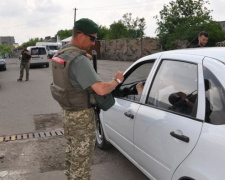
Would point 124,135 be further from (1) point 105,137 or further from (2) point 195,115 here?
(2) point 195,115

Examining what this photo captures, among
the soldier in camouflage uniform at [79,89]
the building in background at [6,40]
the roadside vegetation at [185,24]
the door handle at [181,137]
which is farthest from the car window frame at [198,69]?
the building in background at [6,40]

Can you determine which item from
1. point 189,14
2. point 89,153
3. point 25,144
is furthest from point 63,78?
point 189,14

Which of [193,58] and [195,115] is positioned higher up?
[193,58]

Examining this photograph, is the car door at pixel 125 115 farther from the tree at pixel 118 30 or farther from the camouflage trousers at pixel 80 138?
the tree at pixel 118 30

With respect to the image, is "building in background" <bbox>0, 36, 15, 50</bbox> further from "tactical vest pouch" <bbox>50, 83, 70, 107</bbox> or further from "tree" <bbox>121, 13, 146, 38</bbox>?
"tactical vest pouch" <bbox>50, 83, 70, 107</bbox>

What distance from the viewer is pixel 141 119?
2.83 meters

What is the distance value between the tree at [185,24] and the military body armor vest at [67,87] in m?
20.4

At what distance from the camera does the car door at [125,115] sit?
122 inches

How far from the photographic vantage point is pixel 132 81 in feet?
13.3

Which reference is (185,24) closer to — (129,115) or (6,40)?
(129,115)

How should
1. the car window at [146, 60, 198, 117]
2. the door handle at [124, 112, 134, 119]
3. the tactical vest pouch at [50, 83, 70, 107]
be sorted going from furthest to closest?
the door handle at [124, 112, 134, 119] < the tactical vest pouch at [50, 83, 70, 107] < the car window at [146, 60, 198, 117]

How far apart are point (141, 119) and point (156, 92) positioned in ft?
1.05

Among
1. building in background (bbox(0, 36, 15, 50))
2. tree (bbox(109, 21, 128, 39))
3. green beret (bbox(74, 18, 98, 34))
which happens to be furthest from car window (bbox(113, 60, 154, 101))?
building in background (bbox(0, 36, 15, 50))

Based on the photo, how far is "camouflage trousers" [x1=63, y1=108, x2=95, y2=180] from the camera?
2656 millimetres
